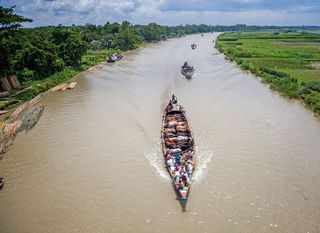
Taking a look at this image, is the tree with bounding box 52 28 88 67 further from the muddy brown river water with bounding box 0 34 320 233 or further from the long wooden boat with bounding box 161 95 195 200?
the long wooden boat with bounding box 161 95 195 200

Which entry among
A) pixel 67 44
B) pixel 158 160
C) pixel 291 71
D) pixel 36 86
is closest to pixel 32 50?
pixel 36 86

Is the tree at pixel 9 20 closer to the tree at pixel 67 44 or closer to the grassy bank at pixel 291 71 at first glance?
the tree at pixel 67 44

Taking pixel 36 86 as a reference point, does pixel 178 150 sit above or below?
above

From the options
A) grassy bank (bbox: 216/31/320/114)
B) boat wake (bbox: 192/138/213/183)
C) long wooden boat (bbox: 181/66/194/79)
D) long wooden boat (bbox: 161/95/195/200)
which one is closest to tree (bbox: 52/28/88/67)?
long wooden boat (bbox: 181/66/194/79)

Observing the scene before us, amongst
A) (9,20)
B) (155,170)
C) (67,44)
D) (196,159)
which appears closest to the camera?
(155,170)

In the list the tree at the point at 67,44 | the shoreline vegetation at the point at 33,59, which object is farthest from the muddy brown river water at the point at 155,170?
the tree at the point at 67,44

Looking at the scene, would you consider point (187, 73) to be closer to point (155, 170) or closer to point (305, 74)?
point (305, 74)

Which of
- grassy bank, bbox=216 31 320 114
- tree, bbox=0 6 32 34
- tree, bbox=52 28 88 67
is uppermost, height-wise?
tree, bbox=0 6 32 34
